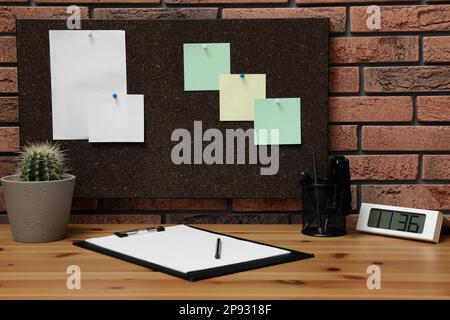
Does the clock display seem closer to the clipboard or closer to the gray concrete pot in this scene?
the clipboard

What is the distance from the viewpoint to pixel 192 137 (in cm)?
152

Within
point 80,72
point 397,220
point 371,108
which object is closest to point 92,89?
point 80,72

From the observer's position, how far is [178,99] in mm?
1521

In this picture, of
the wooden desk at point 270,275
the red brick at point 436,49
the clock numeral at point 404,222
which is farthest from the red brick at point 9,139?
the red brick at point 436,49

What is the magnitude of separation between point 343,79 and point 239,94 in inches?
11.2

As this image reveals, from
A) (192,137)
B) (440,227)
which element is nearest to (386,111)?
(440,227)

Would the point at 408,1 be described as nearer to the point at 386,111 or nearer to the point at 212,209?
the point at 386,111

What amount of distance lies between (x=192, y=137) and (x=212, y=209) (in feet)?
0.69

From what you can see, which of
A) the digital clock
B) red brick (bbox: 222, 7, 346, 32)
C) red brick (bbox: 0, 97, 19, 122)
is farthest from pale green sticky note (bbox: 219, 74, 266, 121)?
red brick (bbox: 0, 97, 19, 122)

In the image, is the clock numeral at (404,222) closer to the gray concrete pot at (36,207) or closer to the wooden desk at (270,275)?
the wooden desk at (270,275)

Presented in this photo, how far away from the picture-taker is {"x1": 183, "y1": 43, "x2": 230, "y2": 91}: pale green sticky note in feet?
4.95

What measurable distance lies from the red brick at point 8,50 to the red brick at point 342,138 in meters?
0.87

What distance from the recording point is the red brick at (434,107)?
1.53 metres
